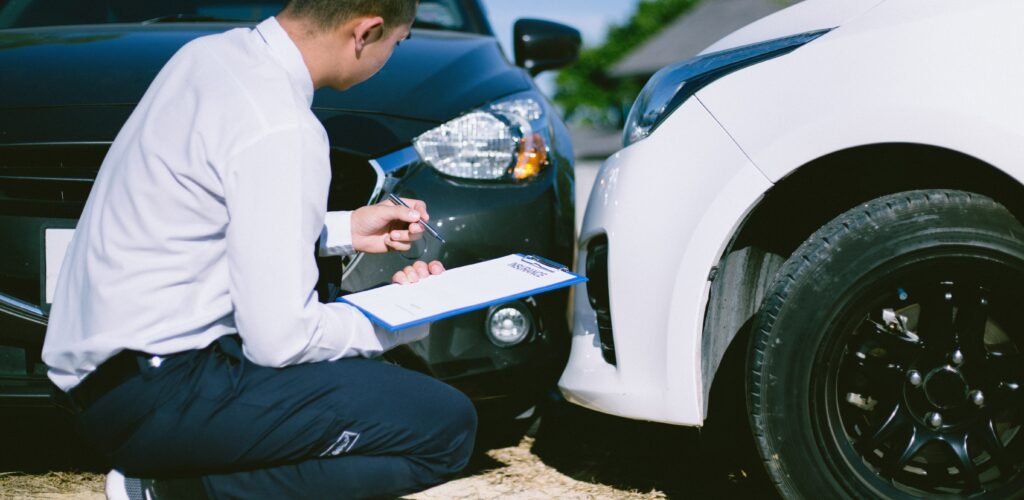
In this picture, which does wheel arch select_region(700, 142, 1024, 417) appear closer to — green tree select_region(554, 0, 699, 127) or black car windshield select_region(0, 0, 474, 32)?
black car windshield select_region(0, 0, 474, 32)

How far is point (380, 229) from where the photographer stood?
2.32 m

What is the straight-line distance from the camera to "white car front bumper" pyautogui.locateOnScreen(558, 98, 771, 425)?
2238mm

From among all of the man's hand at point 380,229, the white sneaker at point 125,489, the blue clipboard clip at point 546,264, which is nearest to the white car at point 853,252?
the blue clipboard clip at point 546,264

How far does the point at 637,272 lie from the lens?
7.61ft

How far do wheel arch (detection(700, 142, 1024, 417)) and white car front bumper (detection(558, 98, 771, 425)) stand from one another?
79mm

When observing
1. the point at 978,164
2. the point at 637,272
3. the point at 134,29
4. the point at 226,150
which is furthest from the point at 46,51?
the point at 978,164

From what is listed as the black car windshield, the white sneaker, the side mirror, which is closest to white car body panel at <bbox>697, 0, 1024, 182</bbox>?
the white sneaker

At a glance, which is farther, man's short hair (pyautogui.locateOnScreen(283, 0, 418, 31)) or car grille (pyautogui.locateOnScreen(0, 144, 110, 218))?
car grille (pyautogui.locateOnScreen(0, 144, 110, 218))

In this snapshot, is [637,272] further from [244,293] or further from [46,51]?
[46,51]

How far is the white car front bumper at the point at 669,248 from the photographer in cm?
224

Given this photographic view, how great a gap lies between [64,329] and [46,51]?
120 centimetres

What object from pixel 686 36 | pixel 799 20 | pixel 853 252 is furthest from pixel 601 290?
pixel 686 36

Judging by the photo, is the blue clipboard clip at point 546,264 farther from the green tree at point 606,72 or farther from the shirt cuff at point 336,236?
the green tree at point 606,72

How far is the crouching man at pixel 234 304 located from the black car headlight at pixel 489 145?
27.6 inches
